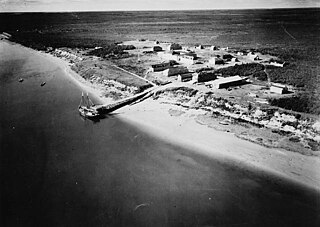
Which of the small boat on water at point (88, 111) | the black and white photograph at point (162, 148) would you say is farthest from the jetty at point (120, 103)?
the small boat on water at point (88, 111)

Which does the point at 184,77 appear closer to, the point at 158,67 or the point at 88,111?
the point at 158,67

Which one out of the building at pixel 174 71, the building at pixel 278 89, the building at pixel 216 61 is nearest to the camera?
the building at pixel 278 89

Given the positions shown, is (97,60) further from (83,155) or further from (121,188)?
(121,188)

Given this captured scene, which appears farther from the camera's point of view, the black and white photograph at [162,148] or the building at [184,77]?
the building at [184,77]

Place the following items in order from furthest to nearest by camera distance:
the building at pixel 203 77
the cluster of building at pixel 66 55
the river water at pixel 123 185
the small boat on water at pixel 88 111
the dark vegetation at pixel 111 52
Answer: the dark vegetation at pixel 111 52
the cluster of building at pixel 66 55
the building at pixel 203 77
the small boat on water at pixel 88 111
the river water at pixel 123 185

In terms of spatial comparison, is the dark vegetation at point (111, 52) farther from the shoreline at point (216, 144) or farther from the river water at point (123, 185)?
the river water at point (123, 185)

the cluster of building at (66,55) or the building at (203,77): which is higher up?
the building at (203,77)

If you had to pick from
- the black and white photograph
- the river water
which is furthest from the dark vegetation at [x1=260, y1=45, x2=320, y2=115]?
the river water

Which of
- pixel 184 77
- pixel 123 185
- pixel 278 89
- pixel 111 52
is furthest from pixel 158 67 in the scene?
pixel 123 185
